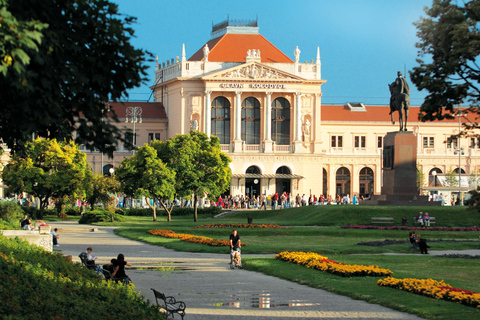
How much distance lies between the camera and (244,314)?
15.8 m

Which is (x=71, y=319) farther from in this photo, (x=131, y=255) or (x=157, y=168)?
(x=157, y=168)

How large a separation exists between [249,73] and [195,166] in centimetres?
3250

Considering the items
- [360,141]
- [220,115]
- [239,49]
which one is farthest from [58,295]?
[360,141]

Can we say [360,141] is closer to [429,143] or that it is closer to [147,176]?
[429,143]

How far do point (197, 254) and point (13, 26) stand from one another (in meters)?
25.1

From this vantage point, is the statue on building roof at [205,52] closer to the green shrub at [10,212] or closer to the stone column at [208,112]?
the stone column at [208,112]

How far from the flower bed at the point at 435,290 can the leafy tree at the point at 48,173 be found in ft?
147

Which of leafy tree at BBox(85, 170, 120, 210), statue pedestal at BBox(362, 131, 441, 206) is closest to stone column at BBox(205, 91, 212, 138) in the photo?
leafy tree at BBox(85, 170, 120, 210)

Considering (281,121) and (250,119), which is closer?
(250,119)

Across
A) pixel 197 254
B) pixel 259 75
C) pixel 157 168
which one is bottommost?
pixel 197 254

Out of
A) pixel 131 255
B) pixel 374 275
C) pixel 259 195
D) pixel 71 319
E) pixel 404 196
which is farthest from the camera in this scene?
pixel 259 195

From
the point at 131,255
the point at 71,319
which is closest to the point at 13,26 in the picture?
the point at 71,319

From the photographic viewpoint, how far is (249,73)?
9419 centimetres

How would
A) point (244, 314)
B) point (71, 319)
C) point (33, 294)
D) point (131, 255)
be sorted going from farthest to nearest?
point (131, 255) < point (244, 314) < point (33, 294) < point (71, 319)
